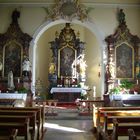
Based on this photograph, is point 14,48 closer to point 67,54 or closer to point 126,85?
point 67,54

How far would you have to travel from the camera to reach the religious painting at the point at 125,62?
13742 millimetres

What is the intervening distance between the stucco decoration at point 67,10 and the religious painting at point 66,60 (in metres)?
4.31

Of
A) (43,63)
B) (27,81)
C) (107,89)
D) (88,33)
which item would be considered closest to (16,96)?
(27,81)

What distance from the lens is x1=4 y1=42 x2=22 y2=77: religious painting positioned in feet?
45.4

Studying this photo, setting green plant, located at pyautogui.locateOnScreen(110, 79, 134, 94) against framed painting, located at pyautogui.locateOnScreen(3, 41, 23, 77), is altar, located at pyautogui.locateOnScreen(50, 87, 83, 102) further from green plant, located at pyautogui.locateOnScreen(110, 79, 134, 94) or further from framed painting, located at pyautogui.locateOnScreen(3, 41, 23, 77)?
green plant, located at pyautogui.locateOnScreen(110, 79, 134, 94)

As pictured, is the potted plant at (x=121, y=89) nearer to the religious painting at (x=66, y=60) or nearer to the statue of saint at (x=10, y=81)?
the statue of saint at (x=10, y=81)

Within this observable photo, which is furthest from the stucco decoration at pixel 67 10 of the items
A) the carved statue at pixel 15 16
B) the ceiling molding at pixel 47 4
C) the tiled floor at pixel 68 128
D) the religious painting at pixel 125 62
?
the tiled floor at pixel 68 128

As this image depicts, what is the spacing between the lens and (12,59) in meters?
13.9

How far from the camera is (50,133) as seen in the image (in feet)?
27.0

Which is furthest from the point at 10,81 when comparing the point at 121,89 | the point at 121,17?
the point at 121,17

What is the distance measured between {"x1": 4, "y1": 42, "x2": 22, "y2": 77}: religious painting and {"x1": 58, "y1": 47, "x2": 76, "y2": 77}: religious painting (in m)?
4.39

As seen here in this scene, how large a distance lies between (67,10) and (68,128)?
261 inches

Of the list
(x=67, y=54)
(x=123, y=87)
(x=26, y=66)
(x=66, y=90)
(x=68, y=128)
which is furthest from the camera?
(x=67, y=54)

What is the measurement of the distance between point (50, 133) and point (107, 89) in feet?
19.7
